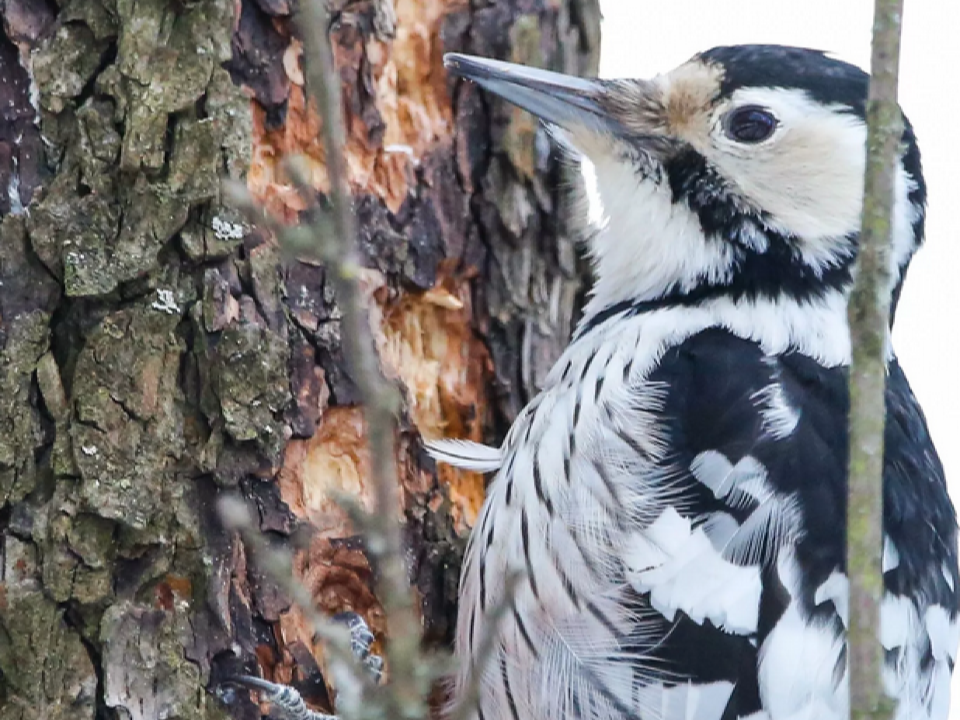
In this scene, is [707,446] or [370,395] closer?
[370,395]

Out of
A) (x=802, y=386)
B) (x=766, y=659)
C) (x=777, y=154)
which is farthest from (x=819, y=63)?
(x=766, y=659)

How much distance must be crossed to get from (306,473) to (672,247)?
80 cm

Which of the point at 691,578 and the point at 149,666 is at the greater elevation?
the point at 691,578

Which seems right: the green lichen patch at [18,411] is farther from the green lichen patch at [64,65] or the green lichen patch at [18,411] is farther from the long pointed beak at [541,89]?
the long pointed beak at [541,89]

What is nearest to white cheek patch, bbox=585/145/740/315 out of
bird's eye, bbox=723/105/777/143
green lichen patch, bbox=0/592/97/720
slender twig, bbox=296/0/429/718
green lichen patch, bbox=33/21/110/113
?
bird's eye, bbox=723/105/777/143

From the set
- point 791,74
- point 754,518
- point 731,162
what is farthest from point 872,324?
point 791,74

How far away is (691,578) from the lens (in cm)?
235

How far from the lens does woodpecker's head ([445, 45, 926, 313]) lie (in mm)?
2596

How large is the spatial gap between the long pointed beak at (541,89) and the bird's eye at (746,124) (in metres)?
0.22

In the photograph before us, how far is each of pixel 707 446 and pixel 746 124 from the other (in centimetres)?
63

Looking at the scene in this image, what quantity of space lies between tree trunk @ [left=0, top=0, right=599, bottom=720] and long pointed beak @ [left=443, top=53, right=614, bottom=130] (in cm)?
23

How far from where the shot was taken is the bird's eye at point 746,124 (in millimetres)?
2598

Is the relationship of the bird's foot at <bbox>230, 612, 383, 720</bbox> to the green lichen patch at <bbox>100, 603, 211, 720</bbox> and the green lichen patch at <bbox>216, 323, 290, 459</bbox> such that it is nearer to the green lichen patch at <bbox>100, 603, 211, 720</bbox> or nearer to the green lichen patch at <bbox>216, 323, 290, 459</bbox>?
the green lichen patch at <bbox>100, 603, 211, 720</bbox>

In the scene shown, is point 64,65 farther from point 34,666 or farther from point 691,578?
point 691,578
